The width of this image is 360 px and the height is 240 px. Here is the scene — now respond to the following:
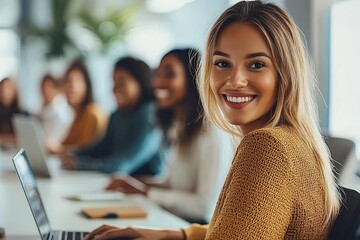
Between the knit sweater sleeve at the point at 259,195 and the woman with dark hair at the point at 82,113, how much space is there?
4096 mm

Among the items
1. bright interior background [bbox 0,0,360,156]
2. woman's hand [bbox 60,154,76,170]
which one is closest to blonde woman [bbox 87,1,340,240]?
bright interior background [bbox 0,0,360,156]

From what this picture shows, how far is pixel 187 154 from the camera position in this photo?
3047 millimetres

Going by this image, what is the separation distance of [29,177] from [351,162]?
1.07m

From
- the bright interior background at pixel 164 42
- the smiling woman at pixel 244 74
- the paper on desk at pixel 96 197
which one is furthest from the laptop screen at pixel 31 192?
the bright interior background at pixel 164 42

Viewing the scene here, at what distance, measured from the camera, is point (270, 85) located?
1583 millimetres

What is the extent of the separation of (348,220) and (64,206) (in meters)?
1.59

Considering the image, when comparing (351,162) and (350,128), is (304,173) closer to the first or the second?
(351,162)

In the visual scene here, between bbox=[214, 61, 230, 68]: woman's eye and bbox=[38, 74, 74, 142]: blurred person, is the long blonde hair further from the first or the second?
bbox=[38, 74, 74, 142]: blurred person

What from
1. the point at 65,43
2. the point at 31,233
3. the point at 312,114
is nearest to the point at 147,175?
the point at 31,233

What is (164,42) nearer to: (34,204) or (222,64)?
(34,204)

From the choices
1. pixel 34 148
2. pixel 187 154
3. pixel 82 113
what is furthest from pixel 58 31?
pixel 187 154

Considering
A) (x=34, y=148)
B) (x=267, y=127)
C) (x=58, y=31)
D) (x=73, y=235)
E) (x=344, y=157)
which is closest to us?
(x=267, y=127)

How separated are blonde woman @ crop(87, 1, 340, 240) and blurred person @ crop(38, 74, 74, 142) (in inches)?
198

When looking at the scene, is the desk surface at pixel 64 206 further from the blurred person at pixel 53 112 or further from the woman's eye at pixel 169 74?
the blurred person at pixel 53 112
